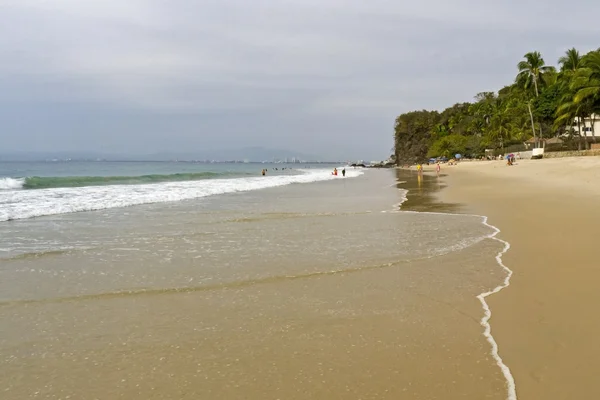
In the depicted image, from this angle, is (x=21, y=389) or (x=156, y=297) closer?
(x=21, y=389)

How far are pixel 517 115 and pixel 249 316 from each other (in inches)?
2962

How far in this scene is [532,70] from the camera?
205 feet

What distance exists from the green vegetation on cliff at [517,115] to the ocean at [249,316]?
139ft

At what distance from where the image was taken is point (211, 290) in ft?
19.3

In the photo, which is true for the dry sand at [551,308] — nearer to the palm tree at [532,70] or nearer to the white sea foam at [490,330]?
the white sea foam at [490,330]

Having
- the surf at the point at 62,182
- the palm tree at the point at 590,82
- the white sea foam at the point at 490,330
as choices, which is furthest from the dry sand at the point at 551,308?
the palm tree at the point at 590,82

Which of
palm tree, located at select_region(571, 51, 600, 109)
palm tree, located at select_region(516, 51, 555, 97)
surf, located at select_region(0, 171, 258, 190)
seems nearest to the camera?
surf, located at select_region(0, 171, 258, 190)

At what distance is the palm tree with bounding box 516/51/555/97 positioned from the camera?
61672mm

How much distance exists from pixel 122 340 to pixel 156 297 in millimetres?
1380

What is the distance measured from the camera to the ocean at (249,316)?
3404mm

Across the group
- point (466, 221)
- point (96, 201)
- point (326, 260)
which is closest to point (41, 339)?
point (326, 260)

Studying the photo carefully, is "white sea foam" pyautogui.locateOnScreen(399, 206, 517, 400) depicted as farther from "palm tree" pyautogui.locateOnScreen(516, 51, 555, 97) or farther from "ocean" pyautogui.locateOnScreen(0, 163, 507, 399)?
"palm tree" pyautogui.locateOnScreen(516, 51, 555, 97)

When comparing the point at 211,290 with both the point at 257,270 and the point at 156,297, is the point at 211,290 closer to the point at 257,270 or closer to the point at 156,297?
the point at 156,297

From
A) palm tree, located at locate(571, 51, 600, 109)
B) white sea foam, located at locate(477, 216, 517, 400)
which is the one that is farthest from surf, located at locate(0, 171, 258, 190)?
palm tree, located at locate(571, 51, 600, 109)
